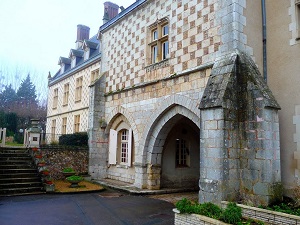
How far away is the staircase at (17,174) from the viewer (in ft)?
29.9

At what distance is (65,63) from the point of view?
23.0 metres

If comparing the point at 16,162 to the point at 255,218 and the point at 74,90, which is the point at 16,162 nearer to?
the point at 255,218

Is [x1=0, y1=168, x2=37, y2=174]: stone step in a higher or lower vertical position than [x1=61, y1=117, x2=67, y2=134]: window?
lower

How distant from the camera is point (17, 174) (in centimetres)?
977

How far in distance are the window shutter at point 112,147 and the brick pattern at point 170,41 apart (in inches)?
79.0

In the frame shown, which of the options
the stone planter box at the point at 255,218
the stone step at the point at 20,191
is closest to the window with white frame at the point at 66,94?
the stone step at the point at 20,191

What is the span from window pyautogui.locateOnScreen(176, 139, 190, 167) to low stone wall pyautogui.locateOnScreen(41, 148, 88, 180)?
14.1 ft

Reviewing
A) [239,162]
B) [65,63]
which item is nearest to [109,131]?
[239,162]

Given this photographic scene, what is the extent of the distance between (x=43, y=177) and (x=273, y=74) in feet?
27.1

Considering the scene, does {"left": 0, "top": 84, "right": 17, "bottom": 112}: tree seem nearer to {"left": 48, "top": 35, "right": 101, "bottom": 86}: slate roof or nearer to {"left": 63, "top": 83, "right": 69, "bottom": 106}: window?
{"left": 48, "top": 35, "right": 101, "bottom": 86}: slate roof

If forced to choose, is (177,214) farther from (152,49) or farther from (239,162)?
(152,49)

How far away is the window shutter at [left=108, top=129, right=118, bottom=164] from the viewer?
11.7m

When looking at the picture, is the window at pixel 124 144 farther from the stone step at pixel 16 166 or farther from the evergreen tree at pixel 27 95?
the evergreen tree at pixel 27 95

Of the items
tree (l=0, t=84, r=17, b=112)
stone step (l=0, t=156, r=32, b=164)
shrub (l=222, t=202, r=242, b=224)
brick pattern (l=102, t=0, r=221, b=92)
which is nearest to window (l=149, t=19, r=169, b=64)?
brick pattern (l=102, t=0, r=221, b=92)
